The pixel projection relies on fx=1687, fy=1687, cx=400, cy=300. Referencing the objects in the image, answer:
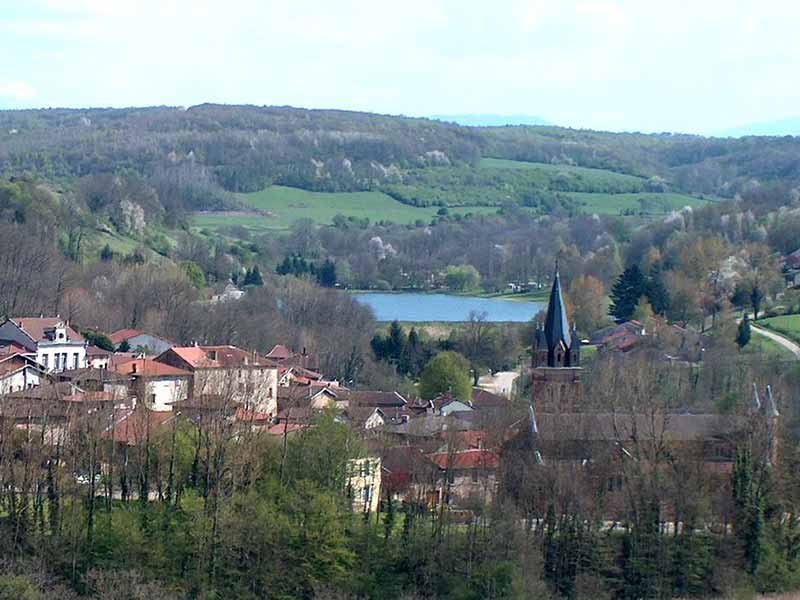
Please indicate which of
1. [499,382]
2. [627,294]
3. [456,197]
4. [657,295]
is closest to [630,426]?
[499,382]

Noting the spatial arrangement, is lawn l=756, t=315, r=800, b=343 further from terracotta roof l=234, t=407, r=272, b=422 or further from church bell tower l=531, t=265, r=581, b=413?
terracotta roof l=234, t=407, r=272, b=422

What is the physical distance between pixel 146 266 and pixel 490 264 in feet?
134

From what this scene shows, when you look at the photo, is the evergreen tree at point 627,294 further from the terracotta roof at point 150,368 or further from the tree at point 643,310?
the terracotta roof at point 150,368

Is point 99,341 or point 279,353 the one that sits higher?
point 99,341

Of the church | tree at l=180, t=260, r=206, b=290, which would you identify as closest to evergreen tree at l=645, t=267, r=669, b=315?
tree at l=180, t=260, r=206, b=290

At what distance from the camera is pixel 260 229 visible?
420 ft

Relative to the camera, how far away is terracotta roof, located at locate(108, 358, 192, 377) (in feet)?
162

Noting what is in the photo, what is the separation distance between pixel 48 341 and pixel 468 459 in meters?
18.5

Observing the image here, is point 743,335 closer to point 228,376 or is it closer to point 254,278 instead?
point 228,376

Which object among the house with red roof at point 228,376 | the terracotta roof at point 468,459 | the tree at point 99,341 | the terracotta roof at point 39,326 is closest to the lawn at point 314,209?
the tree at point 99,341

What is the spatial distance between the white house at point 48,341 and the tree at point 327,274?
4913cm

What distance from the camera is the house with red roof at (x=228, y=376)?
43.4 m

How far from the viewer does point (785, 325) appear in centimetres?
6875

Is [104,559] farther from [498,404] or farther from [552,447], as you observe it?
[498,404]
